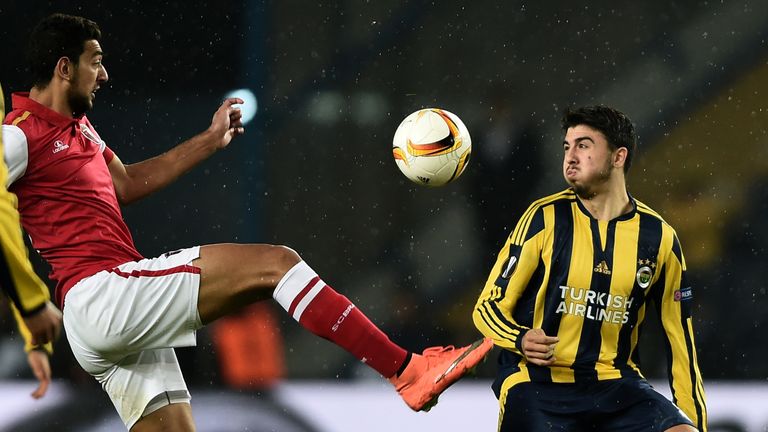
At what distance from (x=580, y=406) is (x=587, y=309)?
1.03 ft

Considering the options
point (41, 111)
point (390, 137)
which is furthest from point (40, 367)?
point (390, 137)

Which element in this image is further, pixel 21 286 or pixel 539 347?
pixel 539 347

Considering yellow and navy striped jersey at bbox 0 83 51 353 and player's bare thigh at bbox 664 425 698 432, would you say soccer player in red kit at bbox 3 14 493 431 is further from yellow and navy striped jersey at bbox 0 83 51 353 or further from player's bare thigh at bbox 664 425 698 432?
player's bare thigh at bbox 664 425 698 432

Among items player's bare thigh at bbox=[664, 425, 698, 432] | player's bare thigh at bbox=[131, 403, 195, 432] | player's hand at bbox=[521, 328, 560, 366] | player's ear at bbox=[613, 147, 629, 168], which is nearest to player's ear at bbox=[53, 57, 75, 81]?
player's bare thigh at bbox=[131, 403, 195, 432]

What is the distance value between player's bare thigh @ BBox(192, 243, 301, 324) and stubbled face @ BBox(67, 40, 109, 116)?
70 cm

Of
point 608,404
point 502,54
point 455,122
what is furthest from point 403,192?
point 608,404

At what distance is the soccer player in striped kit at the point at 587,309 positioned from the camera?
3344 mm

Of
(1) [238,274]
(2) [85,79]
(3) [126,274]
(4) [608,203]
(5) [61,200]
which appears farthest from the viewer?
(4) [608,203]

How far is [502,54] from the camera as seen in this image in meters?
5.95

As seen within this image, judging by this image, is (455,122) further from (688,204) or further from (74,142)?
(688,204)

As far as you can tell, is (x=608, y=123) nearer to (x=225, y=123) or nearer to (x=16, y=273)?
Result: (x=225, y=123)

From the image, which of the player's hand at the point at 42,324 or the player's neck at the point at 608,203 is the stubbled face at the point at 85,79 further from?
the player's neck at the point at 608,203

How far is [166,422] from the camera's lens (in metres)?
3.30

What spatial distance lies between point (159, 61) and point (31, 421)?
6.59 feet
